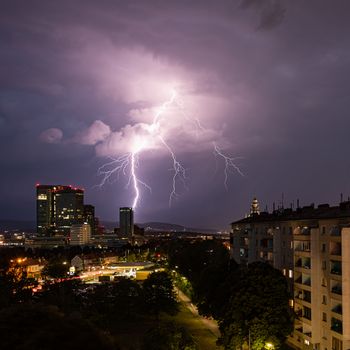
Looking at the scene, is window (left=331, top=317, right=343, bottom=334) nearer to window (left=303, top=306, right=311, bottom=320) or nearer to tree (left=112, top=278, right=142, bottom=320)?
window (left=303, top=306, right=311, bottom=320)

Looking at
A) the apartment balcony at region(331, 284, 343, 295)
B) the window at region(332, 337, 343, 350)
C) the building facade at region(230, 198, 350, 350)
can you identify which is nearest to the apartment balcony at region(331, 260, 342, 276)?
the building facade at region(230, 198, 350, 350)

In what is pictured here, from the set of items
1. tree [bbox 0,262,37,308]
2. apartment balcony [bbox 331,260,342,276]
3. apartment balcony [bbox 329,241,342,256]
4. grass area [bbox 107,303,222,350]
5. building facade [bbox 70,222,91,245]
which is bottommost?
building facade [bbox 70,222,91,245]

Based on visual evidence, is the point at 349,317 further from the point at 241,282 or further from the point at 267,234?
the point at 267,234

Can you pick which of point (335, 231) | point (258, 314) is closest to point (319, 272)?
point (335, 231)

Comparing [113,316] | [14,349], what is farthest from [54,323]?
[113,316]

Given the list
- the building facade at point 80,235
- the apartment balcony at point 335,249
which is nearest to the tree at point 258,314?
the apartment balcony at point 335,249

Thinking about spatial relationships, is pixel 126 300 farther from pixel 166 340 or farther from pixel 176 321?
pixel 166 340
